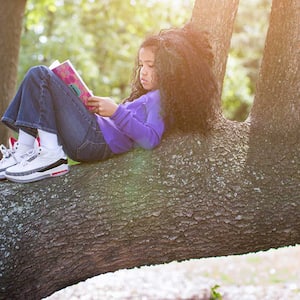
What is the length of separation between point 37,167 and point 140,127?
62 centimetres

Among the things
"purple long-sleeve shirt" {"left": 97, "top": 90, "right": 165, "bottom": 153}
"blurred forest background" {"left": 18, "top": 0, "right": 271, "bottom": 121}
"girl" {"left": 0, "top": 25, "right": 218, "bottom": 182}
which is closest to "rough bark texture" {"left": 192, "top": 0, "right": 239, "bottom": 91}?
"girl" {"left": 0, "top": 25, "right": 218, "bottom": 182}

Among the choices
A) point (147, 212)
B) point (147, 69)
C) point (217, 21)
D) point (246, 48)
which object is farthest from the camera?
point (246, 48)

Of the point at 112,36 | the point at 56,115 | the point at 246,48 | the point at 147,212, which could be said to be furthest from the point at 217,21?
the point at 246,48

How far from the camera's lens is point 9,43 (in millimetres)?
5508

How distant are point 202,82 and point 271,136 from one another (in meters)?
0.54

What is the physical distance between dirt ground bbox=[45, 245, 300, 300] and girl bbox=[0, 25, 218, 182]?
2.72 m

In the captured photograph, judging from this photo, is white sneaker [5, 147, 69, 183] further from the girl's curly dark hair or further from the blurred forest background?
the blurred forest background

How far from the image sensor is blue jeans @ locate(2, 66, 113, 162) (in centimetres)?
349

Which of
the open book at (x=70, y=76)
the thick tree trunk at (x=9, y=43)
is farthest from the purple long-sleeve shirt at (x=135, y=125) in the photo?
the thick tree trunk at (x=9, y=43)

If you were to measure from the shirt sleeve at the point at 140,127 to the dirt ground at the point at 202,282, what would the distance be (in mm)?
2763

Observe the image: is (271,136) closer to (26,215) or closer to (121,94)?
(26,215)

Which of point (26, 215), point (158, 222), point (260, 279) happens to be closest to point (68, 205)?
point (26, 215)

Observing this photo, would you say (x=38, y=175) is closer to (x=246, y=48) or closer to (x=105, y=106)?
(x=105, y=106)

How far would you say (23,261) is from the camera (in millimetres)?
3291
